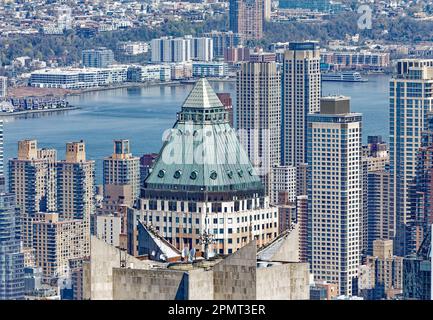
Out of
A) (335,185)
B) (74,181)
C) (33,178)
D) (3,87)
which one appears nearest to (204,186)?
(335,185)

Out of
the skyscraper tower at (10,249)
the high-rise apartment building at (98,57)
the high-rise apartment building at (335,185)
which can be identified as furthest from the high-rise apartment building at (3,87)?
the high-rise apartment building at (335,185)

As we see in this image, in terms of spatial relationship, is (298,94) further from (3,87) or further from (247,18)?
(3,87)

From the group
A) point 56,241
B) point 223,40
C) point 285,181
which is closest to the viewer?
point 56,241

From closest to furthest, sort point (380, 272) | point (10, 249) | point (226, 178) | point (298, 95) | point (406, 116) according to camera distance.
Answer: point (226, 178)
point (380, 272)
point (10, 249)
point (406, 116)
point (298, 95)

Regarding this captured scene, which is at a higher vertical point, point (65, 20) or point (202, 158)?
point (202, 158)

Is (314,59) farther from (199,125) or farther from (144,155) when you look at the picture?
(199,125)

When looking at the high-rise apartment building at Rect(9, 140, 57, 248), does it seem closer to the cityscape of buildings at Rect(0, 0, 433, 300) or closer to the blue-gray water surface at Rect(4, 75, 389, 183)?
the cityscape of buildings at Rect(0, 0, 433, 300)

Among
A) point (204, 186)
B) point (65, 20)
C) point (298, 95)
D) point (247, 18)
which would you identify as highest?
point (204, 186)
